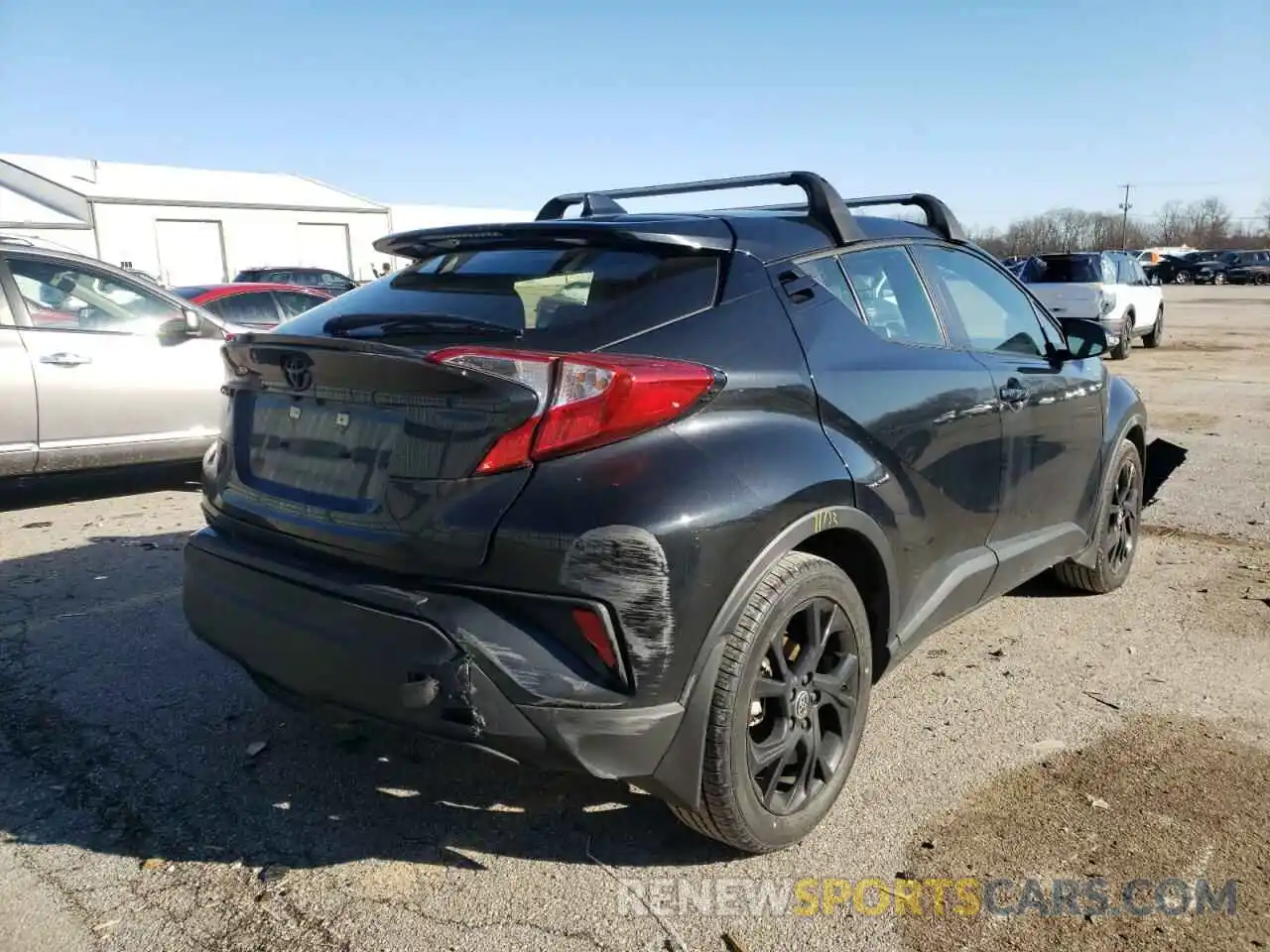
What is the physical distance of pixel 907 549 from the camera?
3.16 metres

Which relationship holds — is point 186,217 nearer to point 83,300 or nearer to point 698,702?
point 83,300

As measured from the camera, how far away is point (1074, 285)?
1848 centimetres

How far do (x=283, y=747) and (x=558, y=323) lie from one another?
6.02 ft

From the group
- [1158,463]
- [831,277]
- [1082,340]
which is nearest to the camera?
[831,277]

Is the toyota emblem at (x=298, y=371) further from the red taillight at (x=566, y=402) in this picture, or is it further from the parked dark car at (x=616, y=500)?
the red taillight at (x=566, y=402)


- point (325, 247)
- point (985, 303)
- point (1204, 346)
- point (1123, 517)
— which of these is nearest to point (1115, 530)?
point (1123, 517)

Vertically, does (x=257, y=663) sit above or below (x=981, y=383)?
below

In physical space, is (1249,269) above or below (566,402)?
below

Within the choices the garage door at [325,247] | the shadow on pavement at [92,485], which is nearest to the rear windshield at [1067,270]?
the shadow on pavement at [92,485]

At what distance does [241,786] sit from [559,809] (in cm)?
100

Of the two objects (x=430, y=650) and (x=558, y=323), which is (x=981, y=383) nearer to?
(x=558, y=323)

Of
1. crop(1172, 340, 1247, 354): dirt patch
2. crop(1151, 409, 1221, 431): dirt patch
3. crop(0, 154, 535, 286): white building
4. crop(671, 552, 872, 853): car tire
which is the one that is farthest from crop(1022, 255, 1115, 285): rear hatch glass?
crop(0, 154, 535, 286): white building

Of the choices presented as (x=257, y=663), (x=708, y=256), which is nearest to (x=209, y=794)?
(x=257, y=663)

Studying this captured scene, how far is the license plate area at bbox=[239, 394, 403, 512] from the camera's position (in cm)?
255
